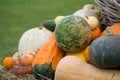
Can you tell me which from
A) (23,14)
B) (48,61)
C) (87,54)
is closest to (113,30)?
(87,54)

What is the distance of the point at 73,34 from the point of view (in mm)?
2852

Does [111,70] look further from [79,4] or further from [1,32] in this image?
[79,4]

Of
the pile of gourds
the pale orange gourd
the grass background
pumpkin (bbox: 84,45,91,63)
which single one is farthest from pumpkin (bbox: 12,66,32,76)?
the grass background

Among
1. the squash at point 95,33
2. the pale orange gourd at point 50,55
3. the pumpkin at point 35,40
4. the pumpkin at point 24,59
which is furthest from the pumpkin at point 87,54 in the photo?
the pumpkin at point 35,40

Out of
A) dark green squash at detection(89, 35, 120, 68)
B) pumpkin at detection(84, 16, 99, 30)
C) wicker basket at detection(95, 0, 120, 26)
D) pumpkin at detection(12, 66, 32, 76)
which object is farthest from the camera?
pumpkin at detection(12, 66, 32, 76)

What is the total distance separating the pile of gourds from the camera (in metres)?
2.63

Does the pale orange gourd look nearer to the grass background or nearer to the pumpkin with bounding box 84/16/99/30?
the pumpkin with bounding box 84/16/99/30

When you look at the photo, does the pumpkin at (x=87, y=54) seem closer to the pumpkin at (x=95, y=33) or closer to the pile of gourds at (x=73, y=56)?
the pile of gourds at (x=73, y=56)

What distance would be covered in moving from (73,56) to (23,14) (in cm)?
442

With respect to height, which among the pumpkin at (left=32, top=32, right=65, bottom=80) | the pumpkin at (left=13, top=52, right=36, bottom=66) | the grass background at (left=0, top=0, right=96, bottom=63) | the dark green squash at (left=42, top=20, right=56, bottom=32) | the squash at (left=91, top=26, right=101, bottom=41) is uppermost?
the squash at (left=91, top=26, right=101, bottom=41)

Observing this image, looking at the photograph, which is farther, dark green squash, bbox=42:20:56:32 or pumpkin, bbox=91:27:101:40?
dark green squash, bbox=42:20:56:32

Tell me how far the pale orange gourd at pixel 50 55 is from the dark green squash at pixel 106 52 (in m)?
0.39

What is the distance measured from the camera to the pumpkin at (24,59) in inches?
127

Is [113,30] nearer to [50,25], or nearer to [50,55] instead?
[50,55]
